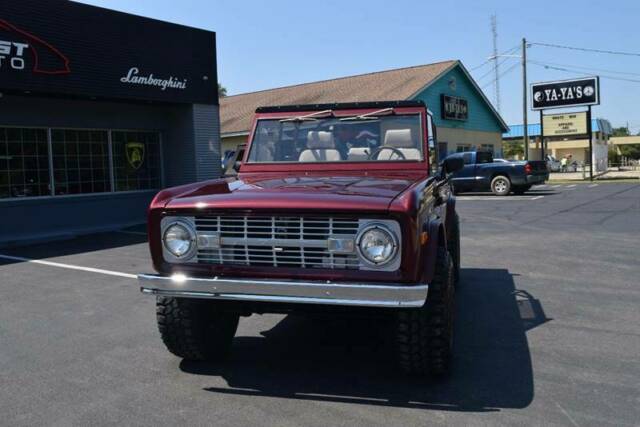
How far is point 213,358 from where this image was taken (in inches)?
176

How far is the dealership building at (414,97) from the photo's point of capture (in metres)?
26.8

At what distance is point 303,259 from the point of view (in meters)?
3.62

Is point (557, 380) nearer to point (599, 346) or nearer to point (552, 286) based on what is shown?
point (599, 346)

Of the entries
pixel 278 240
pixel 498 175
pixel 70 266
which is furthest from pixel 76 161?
pixel 498 175

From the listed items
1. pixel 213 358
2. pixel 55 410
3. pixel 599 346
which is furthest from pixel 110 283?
pixel 599 346

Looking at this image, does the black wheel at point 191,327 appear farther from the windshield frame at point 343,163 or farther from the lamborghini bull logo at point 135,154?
the lamborghini bull logo at point 135,154

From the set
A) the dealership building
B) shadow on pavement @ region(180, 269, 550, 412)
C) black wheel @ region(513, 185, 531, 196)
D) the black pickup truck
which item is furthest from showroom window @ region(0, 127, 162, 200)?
black wheel @ region(513, 185, 531, 196)

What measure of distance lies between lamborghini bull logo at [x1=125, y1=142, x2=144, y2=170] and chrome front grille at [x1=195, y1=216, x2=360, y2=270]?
12.2 meters

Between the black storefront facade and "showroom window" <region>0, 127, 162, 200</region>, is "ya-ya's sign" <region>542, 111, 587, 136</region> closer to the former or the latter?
the black storefront facade

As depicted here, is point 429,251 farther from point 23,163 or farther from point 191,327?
point 23,163

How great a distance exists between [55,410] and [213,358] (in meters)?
1.17

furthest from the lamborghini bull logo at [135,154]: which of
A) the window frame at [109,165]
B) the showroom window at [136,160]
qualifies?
the window frame at [109,165]

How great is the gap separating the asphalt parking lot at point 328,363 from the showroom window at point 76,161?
5775mm

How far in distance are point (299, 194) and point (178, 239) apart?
0.84 meters
